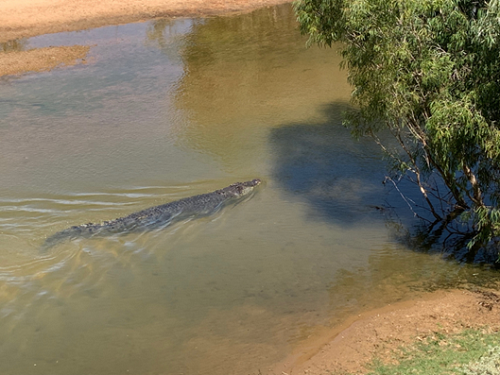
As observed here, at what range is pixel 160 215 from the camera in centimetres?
1323

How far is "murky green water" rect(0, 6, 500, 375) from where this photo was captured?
9.72 m

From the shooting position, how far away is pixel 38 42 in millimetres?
28094

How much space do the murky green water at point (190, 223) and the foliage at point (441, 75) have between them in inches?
87.3

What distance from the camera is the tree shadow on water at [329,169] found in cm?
1352

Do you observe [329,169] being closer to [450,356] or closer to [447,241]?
[447,241]

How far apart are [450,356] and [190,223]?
6.98m

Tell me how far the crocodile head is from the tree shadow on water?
80 centimetres

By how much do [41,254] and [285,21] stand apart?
20735mm

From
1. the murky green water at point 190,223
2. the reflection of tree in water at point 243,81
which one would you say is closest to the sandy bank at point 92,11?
the reflection of tree in water at point 243,81

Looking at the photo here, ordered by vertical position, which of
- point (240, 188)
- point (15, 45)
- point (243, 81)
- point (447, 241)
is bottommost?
point (447, 241)

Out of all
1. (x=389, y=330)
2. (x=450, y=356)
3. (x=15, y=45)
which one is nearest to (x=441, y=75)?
(x=389, y=330)

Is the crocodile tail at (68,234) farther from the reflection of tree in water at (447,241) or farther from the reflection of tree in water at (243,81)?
the reflection of tree in water at (447,241)

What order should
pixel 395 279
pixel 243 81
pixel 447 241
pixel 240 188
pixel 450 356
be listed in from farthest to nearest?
1. pixel 243 81
2. pixel 240 188
3. pixel 447 241
4. pixel 395 279
5. pixel 450 356

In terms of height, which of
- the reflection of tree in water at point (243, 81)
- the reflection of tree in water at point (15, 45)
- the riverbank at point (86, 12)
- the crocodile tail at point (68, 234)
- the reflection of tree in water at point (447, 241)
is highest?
the riverbank at point (86, 12)
